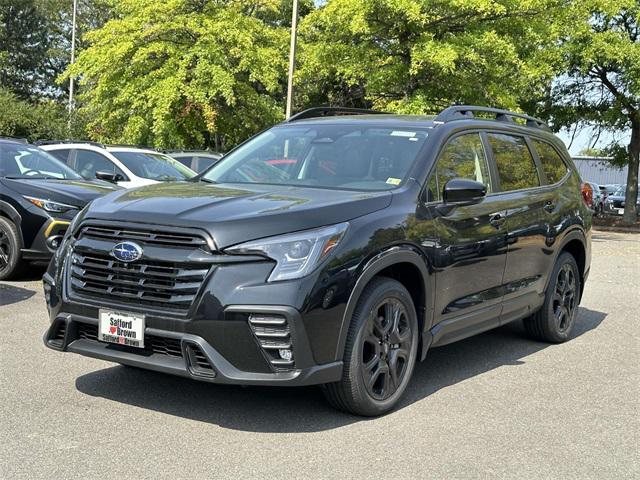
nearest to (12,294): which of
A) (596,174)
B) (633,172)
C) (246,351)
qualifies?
(246,351)

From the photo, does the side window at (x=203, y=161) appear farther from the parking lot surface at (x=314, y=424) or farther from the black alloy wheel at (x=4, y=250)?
the parking lot surface at (x=314, y=424)

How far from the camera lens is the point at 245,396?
16.7 feet

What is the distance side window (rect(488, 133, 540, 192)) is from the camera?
6238mm

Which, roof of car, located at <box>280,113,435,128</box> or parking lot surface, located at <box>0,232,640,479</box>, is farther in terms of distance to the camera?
roof of car, located at <box>280,113,435,128</box>

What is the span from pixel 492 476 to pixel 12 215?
667 centimetres

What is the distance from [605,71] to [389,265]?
2363 cm

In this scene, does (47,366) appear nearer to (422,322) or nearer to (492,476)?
(422,322)

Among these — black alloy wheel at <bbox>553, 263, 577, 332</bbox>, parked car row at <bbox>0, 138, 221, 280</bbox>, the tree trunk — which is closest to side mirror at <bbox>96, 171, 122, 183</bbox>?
parked car row at <bbox>0, 138, 221, 280</bbox>

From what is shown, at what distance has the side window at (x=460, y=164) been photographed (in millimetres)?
5363

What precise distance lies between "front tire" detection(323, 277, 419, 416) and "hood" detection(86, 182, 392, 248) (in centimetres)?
49

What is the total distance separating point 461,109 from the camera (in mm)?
6109

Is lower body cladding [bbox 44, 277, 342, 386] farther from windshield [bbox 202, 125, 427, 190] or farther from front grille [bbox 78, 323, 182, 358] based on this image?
windshield [bbox 202, 125, 427, 190]

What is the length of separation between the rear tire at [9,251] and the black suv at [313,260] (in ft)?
12.7

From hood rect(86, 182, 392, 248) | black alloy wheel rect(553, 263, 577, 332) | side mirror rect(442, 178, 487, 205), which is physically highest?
side mirror rect(442, 178, 487, 205)
